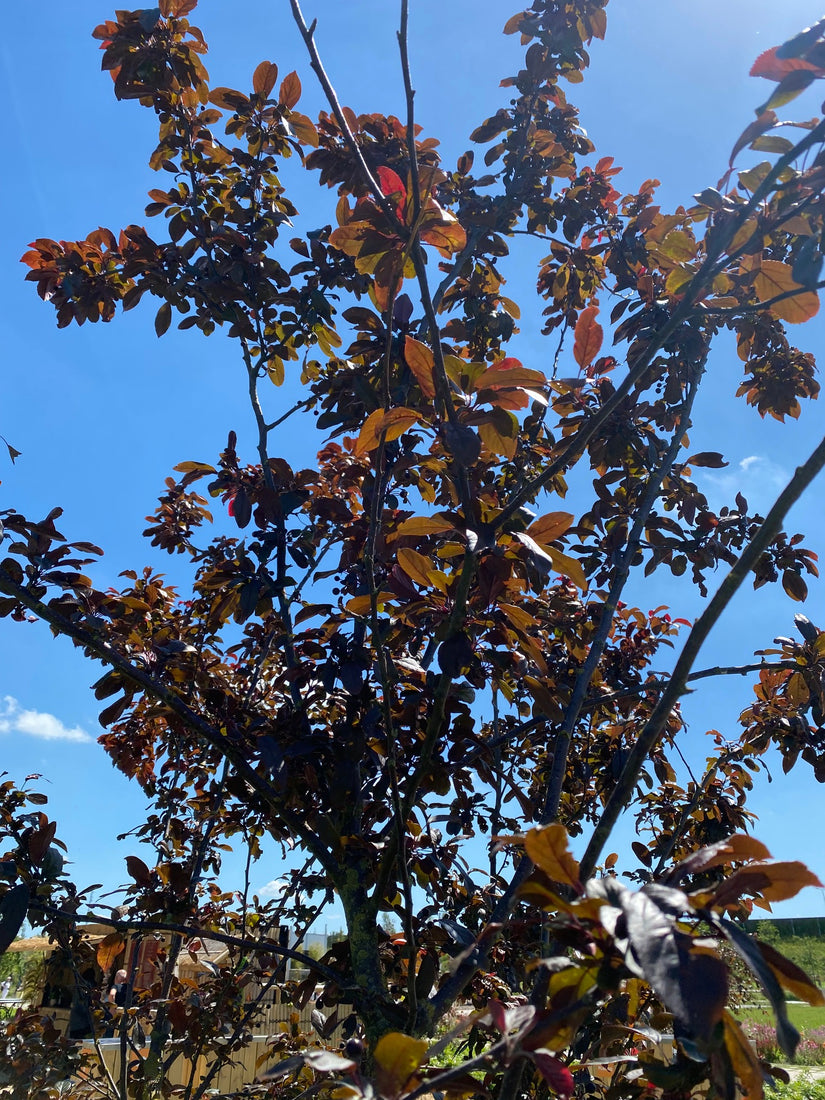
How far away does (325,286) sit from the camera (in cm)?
236

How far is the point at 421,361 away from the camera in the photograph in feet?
3.43

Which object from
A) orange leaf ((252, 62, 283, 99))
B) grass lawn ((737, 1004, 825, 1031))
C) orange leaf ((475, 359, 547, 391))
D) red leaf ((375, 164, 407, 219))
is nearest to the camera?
orange leaf ((475, 359, 547, 391))

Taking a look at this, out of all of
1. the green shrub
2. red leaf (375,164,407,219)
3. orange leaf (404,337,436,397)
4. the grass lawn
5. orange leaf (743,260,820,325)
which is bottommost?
the grass lawn

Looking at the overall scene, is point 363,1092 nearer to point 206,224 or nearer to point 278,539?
point 278,539

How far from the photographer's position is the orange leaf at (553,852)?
2.29 feet

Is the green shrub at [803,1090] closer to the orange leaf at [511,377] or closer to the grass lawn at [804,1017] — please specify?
the grass lawn at [804,1017]

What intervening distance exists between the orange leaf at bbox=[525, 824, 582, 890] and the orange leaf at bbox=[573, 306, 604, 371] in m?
1.01

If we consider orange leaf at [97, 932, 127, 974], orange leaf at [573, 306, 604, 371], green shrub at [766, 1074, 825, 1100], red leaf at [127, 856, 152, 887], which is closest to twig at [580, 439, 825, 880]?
orange leaf at [573, 306, 604, 371]

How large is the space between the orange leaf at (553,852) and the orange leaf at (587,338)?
1.01m

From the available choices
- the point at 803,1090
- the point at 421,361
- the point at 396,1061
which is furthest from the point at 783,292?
the point at 803,1090

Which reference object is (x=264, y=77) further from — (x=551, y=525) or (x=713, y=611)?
(x=713, y=611)

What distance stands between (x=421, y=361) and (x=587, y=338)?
1.91 feet

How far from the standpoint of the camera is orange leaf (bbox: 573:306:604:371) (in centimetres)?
147

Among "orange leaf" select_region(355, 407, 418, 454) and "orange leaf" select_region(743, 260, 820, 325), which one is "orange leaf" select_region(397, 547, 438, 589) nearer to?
"orange leaf" select_region(355, 407, 418, 454)
